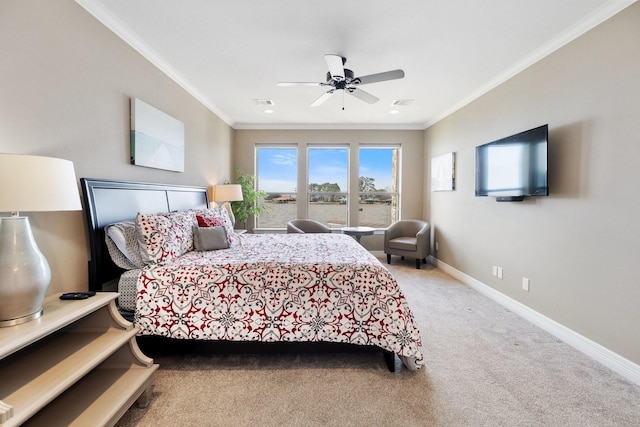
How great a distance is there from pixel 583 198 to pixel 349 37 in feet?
7.95

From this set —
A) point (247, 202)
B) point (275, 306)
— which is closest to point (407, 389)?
point (275, 306)

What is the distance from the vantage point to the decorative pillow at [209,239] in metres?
2.61

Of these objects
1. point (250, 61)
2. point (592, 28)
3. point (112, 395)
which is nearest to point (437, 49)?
point (592, 28)

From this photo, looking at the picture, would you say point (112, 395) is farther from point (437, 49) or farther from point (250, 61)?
point (437, 49)

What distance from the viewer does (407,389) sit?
180 cm

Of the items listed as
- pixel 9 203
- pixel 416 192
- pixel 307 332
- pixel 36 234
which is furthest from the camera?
pixel 416 192

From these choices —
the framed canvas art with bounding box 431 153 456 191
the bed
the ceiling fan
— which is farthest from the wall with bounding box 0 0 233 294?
the framed canvas art with bounding box 431 153 456 191

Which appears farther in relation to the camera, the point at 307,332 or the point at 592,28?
the point at 592,28

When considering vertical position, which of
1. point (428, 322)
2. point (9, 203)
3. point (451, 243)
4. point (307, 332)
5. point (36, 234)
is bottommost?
point (428, 322)

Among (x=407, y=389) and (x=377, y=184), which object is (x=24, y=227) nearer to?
(x=407, y=389)

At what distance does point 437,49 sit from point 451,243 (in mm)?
2923

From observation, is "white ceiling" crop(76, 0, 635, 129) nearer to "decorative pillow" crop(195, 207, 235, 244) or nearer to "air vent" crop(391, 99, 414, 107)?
"air vent" crop(391, 99, 414, 107)

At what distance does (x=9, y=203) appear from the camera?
1.16m

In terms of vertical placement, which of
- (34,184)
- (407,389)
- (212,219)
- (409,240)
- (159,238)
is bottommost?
(407,389)
